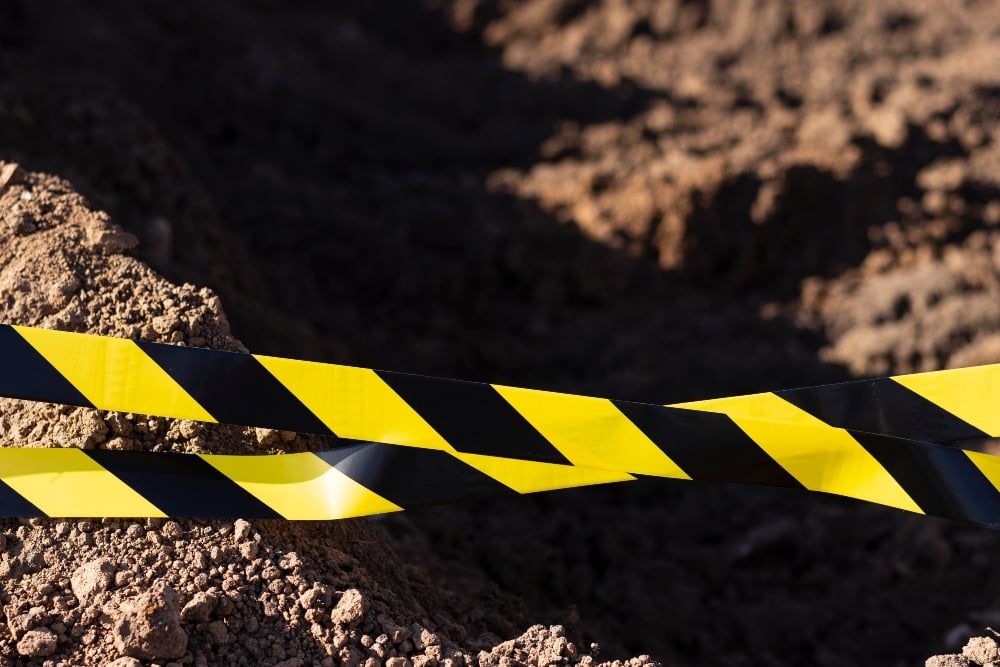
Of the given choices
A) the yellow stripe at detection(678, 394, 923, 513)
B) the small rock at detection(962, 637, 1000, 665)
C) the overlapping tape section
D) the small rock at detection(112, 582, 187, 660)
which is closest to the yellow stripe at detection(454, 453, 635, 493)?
the overlapping tape section

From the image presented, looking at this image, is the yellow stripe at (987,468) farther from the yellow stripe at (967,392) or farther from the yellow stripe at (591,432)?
the yellow stripe at (591,432)

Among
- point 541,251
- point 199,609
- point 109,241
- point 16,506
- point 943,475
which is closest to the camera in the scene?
point 199,609

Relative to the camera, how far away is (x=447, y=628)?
2.26m

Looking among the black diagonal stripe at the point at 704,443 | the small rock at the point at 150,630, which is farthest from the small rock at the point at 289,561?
Result: the black diagonal stripe at the point at 704,443

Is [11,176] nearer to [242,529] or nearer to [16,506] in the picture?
[16,506]

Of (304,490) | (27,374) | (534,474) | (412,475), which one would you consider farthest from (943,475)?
(27,374)

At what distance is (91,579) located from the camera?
6.56 feet

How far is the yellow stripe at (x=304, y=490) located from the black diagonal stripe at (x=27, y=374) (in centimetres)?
34

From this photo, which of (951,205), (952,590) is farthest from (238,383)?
(951,205)

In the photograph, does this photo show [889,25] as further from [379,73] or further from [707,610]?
[707,610]

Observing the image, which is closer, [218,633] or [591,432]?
[218,633]

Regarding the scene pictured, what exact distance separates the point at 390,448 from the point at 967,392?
130 cm

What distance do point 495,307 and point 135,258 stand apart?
317 cm

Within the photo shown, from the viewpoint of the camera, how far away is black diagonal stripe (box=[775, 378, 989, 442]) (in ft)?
7.45
